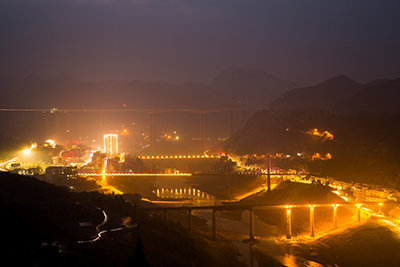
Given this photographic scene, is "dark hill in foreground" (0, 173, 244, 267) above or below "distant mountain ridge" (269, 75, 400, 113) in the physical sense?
below

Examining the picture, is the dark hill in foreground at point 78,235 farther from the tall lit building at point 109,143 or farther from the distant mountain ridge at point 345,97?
the distant mountain ridge at point 345,97

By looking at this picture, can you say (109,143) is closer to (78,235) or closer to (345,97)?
(78,235)

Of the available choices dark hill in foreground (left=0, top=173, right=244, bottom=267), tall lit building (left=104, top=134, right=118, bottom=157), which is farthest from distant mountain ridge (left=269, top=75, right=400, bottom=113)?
dark hill in foreground (left=0, top=173, right=244, bottom=267)

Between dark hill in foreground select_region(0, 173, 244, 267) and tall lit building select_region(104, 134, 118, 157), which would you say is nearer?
dark hill in foreground select_region(0, 173, 244, 267)

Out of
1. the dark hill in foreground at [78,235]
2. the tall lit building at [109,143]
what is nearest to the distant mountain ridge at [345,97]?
the tall lit building at [109,143]

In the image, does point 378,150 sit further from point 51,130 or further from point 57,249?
point 51,130

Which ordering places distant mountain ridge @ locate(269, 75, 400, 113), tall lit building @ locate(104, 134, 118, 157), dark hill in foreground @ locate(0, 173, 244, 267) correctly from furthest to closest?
1. distant mountain ridge @ locate(269, 75, 400, 113)
2. tall lit building @ locate(104, 134, 118, 157)
3. dark hill in foreground @ locate(0, 173, 244, 267)

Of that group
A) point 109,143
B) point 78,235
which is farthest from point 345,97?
point 78,235

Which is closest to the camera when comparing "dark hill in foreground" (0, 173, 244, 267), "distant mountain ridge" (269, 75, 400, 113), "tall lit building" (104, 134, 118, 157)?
"dark hill in foreground" (0, 173, 244, 267)

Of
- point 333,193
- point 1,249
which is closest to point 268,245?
point 333,193

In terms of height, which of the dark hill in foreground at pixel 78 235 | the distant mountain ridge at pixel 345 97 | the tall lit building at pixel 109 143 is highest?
the distant mountain ridge at pixel 345 97

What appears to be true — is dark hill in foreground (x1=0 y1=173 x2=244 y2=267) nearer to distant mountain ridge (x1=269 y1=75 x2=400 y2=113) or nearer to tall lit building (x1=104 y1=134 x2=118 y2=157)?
tall lit building (x1=104 y1=134 x2=118 y2=157)

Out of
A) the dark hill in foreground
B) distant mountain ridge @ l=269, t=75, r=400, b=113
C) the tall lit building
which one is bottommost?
the dark hill in foreground
